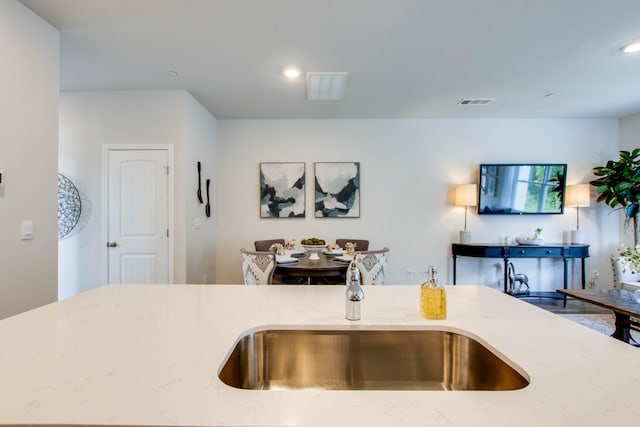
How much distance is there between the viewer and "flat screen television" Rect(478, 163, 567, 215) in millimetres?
4531

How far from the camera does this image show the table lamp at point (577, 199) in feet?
14.2

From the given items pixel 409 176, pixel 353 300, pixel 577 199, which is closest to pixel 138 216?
pixel 353 300

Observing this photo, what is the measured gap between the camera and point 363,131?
4.69m

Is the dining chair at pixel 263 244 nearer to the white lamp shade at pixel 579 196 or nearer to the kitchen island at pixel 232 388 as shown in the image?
the kitchen island at pixel 232 388

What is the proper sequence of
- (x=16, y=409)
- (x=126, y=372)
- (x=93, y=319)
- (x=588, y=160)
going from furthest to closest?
(x=588, y=160), (x=93, y=319), (x=126, y=372), (x=16, y=409)

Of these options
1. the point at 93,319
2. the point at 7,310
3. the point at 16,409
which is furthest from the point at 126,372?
the point at 7,310

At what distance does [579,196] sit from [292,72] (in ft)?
14.2

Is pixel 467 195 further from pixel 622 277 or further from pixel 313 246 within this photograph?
pixel 313 246

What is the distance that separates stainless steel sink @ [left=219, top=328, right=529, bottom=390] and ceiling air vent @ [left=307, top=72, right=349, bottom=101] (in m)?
2.72

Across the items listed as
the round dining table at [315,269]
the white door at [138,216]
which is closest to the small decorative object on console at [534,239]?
the round dining table at [315,269]

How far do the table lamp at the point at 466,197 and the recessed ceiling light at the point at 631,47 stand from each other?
207 cm

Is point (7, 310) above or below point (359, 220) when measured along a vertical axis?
below

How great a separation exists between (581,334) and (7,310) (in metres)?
3.02

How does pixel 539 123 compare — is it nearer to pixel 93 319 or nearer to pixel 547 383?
pixel 547 383
